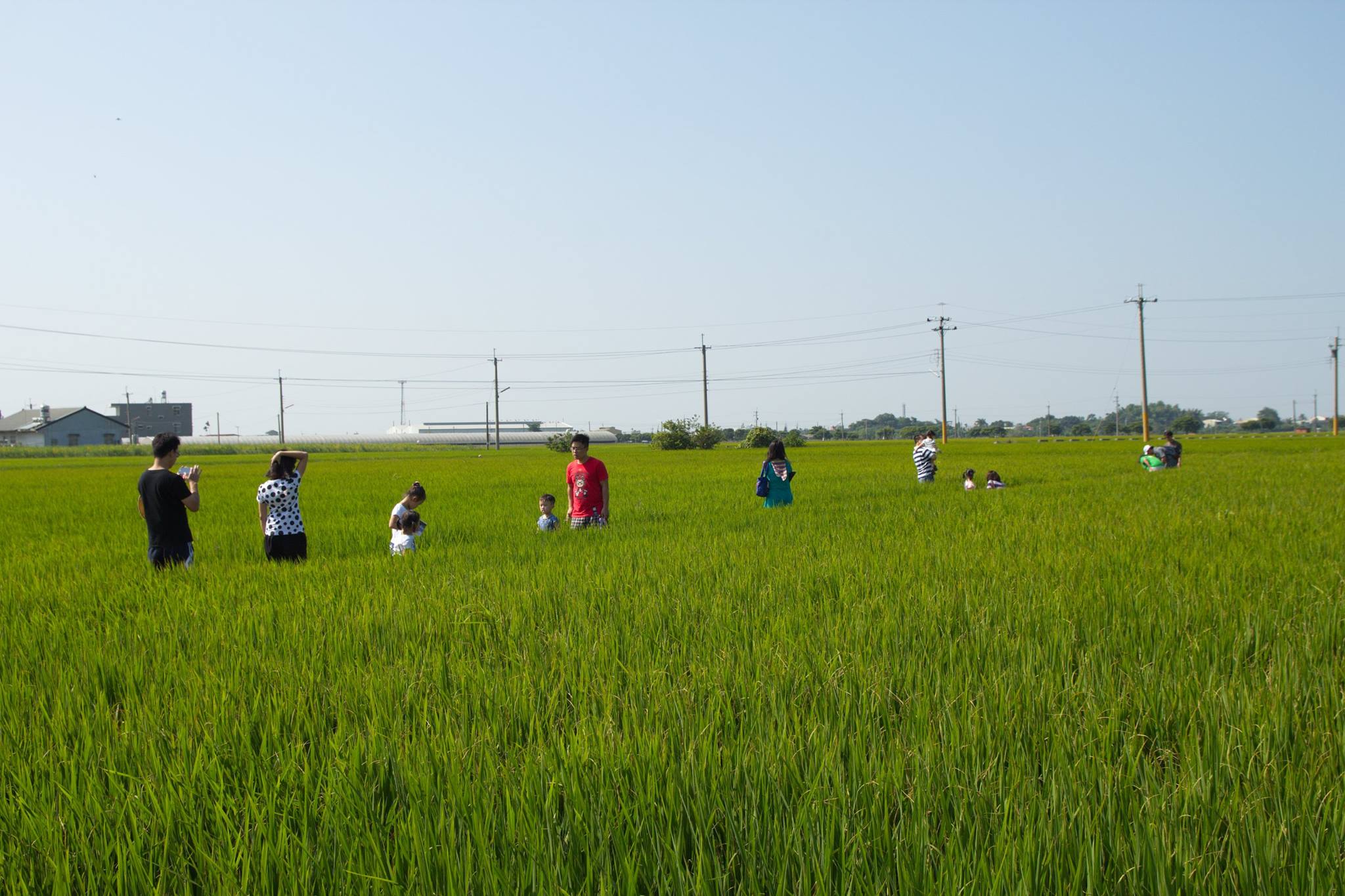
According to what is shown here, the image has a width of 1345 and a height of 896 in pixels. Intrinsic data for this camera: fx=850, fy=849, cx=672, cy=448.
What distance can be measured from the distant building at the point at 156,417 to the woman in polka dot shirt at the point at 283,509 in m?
101

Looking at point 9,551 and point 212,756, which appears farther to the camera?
point 9,551

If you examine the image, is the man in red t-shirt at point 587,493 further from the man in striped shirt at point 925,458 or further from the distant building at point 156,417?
the distant building at point 156,417

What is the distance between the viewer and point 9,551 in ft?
30.9

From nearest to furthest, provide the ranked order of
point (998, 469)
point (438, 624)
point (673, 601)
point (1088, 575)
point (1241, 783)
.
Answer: point (1241, 783)
point (438, 624)
point (673, 601)
point (1088, 575)
point (998, 469)

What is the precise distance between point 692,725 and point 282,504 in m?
5.76

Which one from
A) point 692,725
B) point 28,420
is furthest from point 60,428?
point 692,725

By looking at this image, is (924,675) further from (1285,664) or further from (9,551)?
(9,551)

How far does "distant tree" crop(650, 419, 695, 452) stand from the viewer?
191 feet

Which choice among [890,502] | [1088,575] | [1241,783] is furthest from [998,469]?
[1241,783]

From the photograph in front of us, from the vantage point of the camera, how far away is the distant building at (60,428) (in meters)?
84.1

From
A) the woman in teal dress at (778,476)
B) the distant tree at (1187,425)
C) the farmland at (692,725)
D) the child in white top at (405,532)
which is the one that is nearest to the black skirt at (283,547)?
the farmland at (692,725)

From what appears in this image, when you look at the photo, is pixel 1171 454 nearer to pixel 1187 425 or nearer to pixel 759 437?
pixel 759 437

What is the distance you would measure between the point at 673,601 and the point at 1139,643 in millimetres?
2378

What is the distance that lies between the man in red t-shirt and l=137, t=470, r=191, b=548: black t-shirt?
3633mm
